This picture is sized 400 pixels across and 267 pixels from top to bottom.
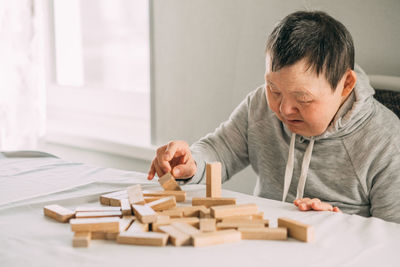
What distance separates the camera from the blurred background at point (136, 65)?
74.4 inches

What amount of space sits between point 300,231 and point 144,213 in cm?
27

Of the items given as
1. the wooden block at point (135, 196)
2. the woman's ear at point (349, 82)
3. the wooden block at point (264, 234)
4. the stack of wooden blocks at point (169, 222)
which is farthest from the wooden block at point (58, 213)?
the woman's ear at point (349, 82)

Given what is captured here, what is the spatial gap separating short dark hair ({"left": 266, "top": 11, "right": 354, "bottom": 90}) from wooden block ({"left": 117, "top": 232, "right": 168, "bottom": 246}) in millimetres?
548

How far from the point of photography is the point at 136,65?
278cm

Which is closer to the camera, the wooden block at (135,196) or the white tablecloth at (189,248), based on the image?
the white tablecloth at (189,248)

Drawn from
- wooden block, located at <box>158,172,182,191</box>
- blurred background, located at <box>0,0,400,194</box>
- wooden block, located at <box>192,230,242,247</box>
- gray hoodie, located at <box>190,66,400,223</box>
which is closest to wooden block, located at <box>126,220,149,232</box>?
wooden block, located at <box>192,230,242,247</box>

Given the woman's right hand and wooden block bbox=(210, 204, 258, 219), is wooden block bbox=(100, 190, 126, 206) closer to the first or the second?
the woman's right hand

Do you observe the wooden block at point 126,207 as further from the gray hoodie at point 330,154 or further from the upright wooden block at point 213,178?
the gray hoodie at point 330,154

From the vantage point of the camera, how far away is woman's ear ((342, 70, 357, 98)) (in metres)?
1.26

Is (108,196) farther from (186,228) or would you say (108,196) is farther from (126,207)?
(186,228)

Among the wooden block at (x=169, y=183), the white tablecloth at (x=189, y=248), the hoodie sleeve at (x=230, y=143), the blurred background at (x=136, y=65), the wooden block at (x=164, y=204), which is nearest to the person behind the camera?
the white tablecloth at (x=189, y=248)

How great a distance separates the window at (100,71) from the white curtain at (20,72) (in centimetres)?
24

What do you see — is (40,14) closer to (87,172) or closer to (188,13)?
(188,13)

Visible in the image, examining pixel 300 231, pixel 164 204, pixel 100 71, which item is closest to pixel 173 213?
pixel 164 204
